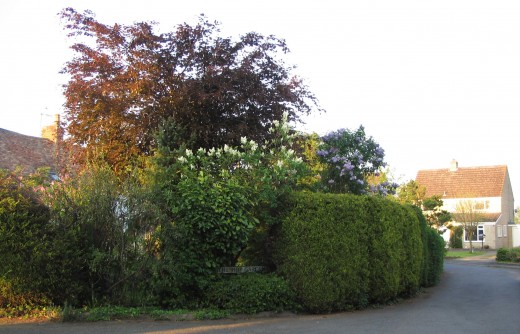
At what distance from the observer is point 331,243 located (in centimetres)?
1080

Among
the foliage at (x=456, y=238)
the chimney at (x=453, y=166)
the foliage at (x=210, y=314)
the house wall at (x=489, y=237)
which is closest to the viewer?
the foliage at (x=210, y=314)

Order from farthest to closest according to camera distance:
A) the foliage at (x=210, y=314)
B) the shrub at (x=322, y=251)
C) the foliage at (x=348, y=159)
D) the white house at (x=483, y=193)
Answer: the white house at (x=483, y=193) → the foliage at (x=348, y=159) → the shrub at (x=322, y=251) → the foliage at (x=210, y=314)

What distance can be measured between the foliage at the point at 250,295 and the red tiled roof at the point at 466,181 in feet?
153

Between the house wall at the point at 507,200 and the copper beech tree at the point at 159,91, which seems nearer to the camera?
the copper beech tree at the point at 159,91

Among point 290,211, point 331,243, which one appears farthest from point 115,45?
point 331,243

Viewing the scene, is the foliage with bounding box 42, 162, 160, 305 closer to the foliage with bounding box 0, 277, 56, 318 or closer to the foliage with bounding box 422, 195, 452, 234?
the foliage with bounding box 0, 277, 56, 318

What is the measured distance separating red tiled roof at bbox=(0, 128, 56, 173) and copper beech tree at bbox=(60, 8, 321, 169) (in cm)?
1061

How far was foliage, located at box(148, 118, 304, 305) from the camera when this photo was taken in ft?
32.8

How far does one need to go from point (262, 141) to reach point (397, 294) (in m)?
5.53

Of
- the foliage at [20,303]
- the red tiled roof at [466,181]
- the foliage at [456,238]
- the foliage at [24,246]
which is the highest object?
the red tiled roof at [466,181]

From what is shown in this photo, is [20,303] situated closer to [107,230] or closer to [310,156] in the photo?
[107,230]

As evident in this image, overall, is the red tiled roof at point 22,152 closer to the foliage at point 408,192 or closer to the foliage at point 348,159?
the foliage at point 348,159

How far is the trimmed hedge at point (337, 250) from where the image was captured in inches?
412

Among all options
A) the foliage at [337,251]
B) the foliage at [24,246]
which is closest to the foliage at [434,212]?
the foliage at [337,251]
